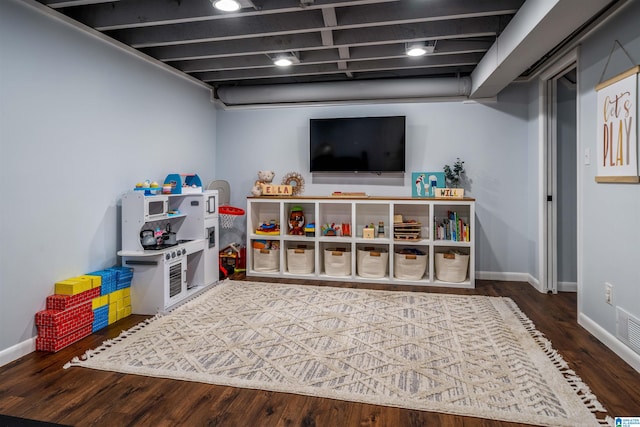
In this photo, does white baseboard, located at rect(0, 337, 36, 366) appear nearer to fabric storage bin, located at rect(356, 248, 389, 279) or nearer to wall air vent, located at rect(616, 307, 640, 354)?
fabric storage bin, located at rect(356, 248, 389, 279)

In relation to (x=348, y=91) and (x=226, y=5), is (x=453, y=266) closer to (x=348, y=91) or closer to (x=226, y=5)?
(x=348, y=91)

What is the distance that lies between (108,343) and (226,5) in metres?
2.58

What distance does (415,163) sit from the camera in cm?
483

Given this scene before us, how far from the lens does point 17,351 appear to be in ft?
8.41

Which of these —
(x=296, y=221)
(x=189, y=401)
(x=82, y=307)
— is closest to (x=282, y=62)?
(x=296, y=221)

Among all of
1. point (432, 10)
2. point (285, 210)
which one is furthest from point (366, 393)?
point (285, 210)

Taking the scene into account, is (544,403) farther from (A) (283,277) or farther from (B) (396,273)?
(A) (283,277)

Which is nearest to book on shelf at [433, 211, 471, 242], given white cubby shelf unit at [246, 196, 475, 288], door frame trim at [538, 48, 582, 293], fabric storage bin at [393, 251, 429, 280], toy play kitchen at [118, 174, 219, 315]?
white cubby shelf unit at [246, 196, 475, 288]

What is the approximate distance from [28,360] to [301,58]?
352cm

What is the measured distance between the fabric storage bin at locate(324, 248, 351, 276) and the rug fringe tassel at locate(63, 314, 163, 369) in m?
2.07

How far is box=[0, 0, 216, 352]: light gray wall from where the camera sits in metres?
2.54

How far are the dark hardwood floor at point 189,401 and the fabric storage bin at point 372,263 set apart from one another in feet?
7.13

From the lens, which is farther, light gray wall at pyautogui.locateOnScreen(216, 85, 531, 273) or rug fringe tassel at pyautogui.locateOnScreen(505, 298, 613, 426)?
light gray wall at pyautogui.locateOnScreen(216, 85, 531, 273)

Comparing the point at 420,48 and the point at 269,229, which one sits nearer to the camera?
the point at 420,48
